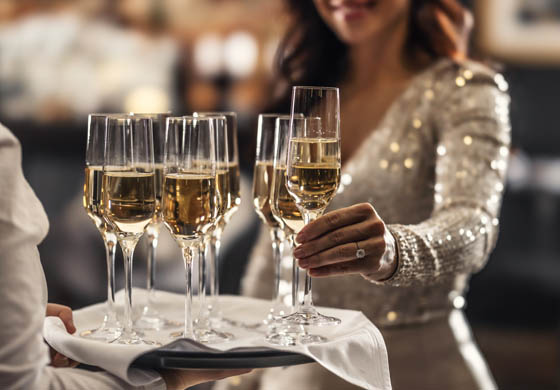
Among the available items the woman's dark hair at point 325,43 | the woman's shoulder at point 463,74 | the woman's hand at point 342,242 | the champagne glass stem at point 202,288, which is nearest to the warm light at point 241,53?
the woman's dark hair at point 325,43

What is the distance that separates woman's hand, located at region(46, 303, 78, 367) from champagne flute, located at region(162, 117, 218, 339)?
245 millimetres

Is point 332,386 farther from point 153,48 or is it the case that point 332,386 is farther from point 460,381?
point 153,48

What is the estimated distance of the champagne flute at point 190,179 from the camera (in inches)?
49.5

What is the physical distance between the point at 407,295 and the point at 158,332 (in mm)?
765

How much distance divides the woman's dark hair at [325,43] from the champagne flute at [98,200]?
1.09m

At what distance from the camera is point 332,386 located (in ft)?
6.34

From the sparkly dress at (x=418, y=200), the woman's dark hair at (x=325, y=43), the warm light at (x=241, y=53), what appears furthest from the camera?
the warm light at (x=241, y=53)

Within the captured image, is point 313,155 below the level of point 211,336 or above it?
above

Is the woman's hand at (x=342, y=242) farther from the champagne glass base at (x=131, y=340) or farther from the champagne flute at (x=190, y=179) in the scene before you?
the champagne glass base at (x=131, y=340)

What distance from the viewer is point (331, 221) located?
4.05ft

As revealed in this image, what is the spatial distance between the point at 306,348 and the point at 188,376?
0.75 feet

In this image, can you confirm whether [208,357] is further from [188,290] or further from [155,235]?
[155,235]

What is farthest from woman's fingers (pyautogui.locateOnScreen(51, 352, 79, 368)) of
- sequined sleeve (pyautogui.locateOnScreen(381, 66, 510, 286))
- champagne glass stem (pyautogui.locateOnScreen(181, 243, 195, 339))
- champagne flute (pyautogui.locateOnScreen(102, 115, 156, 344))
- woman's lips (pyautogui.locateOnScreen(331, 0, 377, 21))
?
woman's lips (pyautogui.locateOnScreen(331, 0, 377, 21))

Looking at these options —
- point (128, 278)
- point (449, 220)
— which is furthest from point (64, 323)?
point (449, 220)
